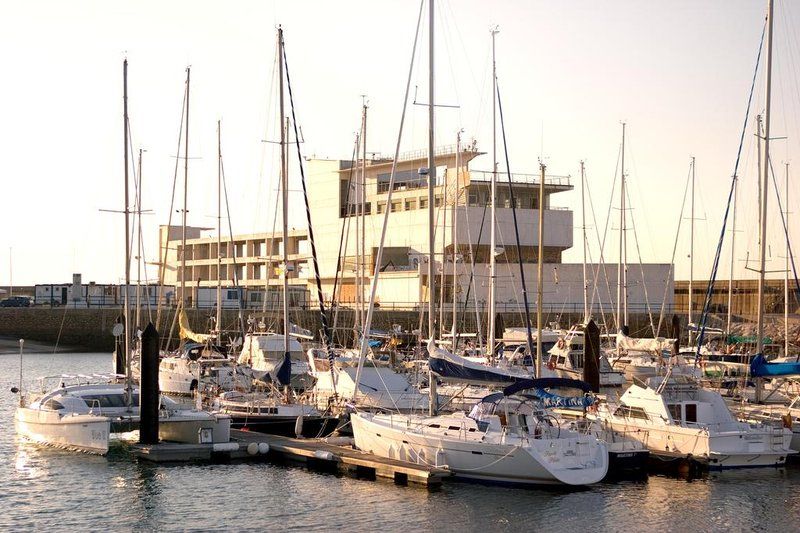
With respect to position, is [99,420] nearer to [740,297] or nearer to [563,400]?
[563,400]

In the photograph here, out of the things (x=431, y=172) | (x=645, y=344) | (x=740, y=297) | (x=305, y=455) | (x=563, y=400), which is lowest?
(x=305, y=455)

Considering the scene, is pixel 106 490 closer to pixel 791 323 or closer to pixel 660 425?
pixel 660 425

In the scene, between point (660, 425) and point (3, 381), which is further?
point (3, 381)

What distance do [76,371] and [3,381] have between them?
298 inches

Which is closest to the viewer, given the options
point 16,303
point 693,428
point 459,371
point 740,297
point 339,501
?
point 339,501

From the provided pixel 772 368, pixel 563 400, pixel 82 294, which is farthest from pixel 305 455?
pixel 82 294

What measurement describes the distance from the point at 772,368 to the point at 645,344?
89.1 ft

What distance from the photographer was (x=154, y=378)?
34125mm

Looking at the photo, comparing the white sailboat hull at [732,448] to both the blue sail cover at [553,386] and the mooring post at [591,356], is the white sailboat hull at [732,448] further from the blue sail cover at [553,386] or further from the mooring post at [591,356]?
the mooring post at [591,356]

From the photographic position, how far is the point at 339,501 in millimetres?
29375

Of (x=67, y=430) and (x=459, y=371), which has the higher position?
(x=459, y=371)

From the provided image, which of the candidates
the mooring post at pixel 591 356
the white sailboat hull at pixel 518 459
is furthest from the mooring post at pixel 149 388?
the mooring post at pixel 591 356

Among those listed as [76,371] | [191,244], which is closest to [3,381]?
[76,371]

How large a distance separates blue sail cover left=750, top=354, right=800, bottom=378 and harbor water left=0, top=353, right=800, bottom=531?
13.7ft
